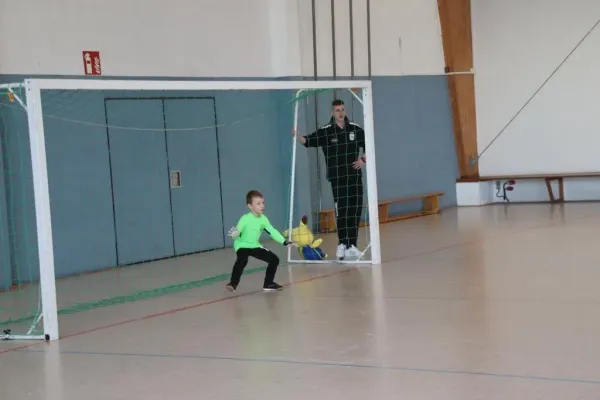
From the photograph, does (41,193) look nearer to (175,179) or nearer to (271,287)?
(271,287)

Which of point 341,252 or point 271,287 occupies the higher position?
point 341,252

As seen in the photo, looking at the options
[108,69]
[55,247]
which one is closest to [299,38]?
[108,69]

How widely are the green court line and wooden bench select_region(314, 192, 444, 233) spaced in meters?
3.72

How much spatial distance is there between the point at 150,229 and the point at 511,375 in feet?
23.4

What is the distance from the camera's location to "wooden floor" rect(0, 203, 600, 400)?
5.43 metres

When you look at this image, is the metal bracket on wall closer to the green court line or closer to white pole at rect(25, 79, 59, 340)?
the green court line

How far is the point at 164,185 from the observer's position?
12055 millimetres

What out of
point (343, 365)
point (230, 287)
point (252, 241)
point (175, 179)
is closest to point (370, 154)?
point (252, 241)

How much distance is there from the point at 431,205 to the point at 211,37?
566 centimetres

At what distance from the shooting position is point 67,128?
35.6ft

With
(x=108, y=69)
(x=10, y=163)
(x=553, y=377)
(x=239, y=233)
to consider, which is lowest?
(x=553, y=377)

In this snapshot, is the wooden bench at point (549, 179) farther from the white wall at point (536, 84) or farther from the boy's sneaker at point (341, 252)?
the boy's sneaker at point (341, 252)

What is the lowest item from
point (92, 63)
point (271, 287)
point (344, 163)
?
point (271, 287)

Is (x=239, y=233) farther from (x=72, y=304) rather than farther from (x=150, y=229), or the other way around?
(x=150, y=229)
